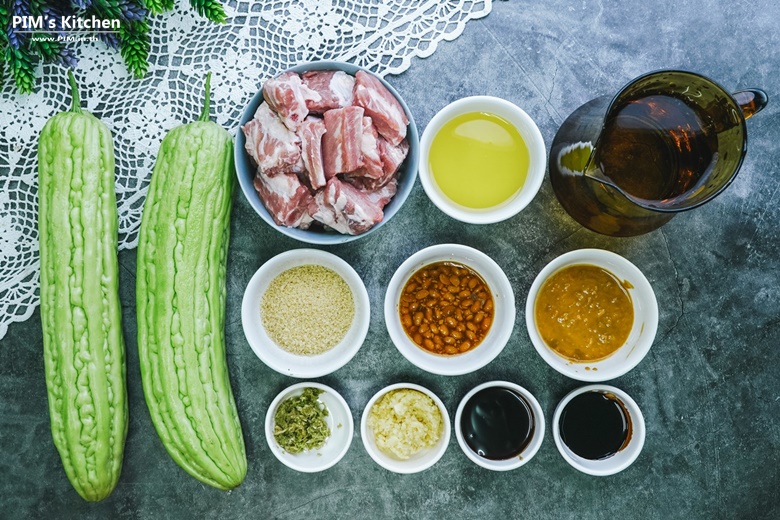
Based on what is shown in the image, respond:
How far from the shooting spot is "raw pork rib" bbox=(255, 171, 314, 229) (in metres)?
1.52

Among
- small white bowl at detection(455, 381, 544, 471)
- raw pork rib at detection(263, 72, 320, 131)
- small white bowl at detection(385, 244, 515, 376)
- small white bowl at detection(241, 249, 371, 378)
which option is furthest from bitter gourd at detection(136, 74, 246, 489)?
small white bowl at detection(455, 381, 544, 471)

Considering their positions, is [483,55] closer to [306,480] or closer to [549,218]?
[549,218]

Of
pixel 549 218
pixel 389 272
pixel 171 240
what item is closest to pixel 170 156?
pixel 171 240

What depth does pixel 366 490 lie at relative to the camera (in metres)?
1.84

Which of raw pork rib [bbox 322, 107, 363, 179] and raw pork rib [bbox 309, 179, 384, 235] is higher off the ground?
raw pork rib [bbox 322, 107, 363, 179]

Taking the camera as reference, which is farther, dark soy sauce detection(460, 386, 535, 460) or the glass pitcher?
dark soy sauce detection(460, 386, 535, 460)

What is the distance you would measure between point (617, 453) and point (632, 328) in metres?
0.37

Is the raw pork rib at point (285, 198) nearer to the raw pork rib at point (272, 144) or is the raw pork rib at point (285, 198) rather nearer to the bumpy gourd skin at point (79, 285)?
the raw pork rib at point (272, 144)

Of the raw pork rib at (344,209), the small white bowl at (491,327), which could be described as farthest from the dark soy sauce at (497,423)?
the raw pork rib at (344,209)

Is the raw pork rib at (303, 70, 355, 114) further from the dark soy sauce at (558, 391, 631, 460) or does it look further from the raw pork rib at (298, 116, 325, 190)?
the dark soy sauce at (558, 391, 631, 460)

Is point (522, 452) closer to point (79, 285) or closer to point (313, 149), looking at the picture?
point (313, 149)

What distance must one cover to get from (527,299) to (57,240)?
126cm

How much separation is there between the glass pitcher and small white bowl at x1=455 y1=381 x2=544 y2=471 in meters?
0.53

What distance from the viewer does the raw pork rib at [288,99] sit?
1480mm
